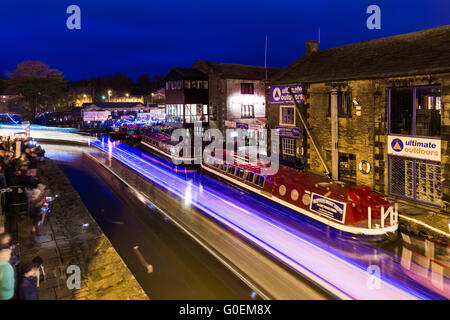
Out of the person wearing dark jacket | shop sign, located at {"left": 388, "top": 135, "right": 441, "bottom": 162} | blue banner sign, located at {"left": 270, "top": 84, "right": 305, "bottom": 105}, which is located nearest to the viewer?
the person wearing dark jacket

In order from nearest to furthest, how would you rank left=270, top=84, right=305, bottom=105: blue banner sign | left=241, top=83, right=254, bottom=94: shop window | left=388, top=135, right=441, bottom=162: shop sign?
left=388, top=135, right=441, bottom=162: shop sign, left=270, top=84, right=305, bottom=105: blue banner sign, left=241, top=83, right=254, bottom=94: shop window

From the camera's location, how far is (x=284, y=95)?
25875 millimetres

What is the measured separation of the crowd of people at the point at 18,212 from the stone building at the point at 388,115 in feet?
50.1

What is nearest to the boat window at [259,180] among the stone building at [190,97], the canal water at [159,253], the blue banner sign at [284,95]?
the canal water at [159,253]

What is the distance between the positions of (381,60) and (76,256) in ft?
61.0

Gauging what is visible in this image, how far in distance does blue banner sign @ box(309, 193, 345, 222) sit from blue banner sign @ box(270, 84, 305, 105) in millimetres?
11044

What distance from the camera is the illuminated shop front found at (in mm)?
16734

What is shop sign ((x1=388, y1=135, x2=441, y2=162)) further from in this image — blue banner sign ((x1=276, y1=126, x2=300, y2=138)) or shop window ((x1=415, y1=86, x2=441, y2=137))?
blue banner sign ((x1=276, y1=126, x2=300, y2=138))

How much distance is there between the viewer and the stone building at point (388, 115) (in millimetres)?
16641

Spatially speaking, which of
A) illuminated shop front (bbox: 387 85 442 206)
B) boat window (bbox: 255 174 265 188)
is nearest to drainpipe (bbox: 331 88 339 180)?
illuminated shop front (bbox: 387 85 442 206)

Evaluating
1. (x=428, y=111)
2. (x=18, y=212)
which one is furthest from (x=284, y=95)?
(x=18, y=212)

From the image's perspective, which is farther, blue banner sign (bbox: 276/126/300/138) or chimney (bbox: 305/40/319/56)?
chimney (bbox: 305/40/319/56)

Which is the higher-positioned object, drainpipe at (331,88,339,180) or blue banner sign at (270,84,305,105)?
blue banner sign at (270,84,305,105)

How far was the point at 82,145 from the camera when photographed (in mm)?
42750
